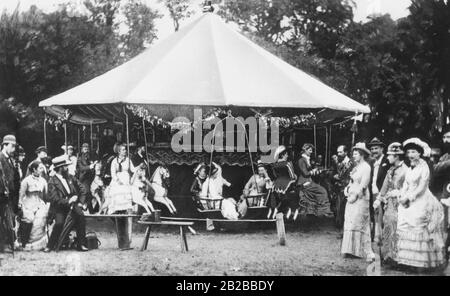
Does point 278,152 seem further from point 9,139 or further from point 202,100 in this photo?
point 9,139

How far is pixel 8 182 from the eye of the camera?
26.7 ft

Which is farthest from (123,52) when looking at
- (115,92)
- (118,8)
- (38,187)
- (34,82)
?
(38,187)

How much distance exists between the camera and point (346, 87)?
478 inches

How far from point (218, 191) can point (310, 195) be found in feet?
5.10

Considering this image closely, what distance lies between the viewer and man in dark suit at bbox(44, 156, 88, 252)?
820cm

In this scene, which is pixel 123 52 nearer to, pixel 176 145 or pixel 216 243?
pixel 176 145

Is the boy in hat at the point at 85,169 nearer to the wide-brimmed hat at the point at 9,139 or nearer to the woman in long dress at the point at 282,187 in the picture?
the wide-brimmed hat at the point at 9,139

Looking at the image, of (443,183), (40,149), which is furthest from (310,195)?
(40,149)

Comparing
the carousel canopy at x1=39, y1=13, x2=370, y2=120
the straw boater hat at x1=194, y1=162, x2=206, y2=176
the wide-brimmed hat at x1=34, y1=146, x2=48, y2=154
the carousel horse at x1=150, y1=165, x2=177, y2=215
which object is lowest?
the carousel horse at x1=150, y1=165, x2=177, y2=215

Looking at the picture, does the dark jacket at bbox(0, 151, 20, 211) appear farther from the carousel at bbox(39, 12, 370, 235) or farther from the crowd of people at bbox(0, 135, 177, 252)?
the carousel at bbox(39, 12, 370, 235)

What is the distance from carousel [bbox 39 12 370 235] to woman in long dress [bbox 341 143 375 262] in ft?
5.63

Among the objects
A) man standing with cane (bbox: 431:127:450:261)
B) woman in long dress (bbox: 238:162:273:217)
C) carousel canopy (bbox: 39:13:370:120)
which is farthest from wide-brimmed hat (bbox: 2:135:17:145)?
man standing with cane (bbox: 431:127:450:261)

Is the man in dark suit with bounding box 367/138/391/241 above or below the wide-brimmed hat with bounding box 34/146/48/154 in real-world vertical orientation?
below

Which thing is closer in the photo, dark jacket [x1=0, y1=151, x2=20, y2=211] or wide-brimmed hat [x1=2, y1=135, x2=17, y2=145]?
dark jacket [x1=0, y1=151, x2=20, y2=211]
